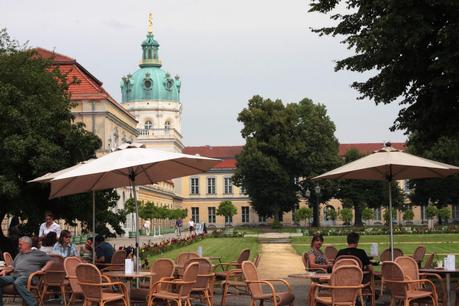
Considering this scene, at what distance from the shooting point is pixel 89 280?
9430mm

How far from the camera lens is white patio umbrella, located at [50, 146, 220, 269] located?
10703mm

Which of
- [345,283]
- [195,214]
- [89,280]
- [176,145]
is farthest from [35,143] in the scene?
[176,145]

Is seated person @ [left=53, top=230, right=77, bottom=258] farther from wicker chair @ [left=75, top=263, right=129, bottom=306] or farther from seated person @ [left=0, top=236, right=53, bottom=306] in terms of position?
wicker chair @ [left=75, top=263, right=129, bottom=306]

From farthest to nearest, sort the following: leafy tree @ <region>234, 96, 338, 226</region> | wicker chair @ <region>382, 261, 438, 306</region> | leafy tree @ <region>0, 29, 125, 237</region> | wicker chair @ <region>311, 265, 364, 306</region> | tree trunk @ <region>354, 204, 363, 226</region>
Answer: tree trunk @ <region>354, 204, 363, 226</region>, leafy tree @ <region>234, 96, 338, 226</region>, leafy tree @ <region>0, 29, 125, 237</region>, wicker chair @ <region>382, 261, 438, 306</region>, wicker chair @ <region>311, 265, 364, 306</region>

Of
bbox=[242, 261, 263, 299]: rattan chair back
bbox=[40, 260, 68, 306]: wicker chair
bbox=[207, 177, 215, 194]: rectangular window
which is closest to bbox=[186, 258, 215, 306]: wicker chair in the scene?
bbox=[242, 261, 263, 299]: rattan chair back

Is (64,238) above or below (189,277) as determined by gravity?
above

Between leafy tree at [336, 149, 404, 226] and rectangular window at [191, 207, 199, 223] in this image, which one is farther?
rectangular window at [191, 207, 199, 223]

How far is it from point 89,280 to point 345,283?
300 cm

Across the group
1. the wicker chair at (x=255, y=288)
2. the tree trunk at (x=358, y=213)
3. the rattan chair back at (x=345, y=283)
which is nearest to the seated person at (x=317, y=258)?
the wicker chair at (x=255, y=288)

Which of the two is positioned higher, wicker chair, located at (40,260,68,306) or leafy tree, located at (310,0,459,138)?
leafy tree, located at (310,0,459,138)

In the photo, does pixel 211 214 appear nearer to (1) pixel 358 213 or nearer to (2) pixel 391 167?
(1) pixel 358 213

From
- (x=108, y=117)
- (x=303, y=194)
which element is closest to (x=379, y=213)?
(x=303, y=194)

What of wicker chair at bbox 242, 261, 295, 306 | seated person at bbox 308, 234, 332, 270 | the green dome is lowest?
wicker chair at bbox 242, 261, 295, 306

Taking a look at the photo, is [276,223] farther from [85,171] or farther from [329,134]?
[85,171]
